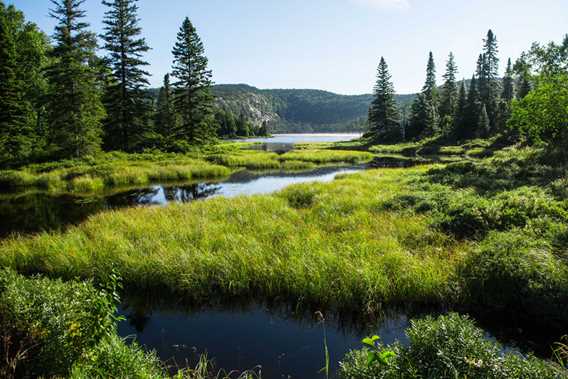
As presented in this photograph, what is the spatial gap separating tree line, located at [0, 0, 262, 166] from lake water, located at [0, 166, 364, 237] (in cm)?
1175

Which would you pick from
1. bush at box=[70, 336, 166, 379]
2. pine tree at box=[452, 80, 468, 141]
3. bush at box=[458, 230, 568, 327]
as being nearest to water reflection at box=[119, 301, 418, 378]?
bush at box=[70, 336, 166, 379]

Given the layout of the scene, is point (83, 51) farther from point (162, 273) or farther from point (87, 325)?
point (87, 325)

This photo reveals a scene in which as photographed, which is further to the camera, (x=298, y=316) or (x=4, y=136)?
(x=4, y=136)

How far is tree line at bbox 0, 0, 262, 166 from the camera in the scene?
32.4 meters

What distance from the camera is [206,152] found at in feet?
148

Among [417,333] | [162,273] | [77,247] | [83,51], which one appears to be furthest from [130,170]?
[417,333]

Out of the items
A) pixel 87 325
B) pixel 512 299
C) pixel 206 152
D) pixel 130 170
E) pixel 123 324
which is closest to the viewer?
pixel 87 325

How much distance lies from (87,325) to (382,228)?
9.40 meters

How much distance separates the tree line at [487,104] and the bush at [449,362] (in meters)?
23.1

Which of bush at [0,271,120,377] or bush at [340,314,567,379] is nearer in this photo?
bush at [340,314,567,379]

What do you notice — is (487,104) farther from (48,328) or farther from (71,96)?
(48,328)

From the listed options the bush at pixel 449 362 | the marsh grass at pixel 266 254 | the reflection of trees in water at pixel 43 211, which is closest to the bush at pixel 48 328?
the marsh grass at pixel 266 254

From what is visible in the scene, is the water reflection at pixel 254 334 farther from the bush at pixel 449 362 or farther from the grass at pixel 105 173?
the grass at pixel 105 173

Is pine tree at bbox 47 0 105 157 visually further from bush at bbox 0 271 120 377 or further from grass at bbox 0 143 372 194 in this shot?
bush at bbox 0 271 120 377
